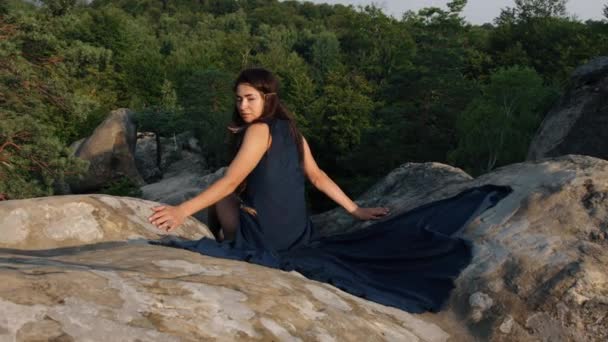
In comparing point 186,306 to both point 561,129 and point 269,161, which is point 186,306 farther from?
point 561,129

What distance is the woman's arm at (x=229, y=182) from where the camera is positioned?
3.37 meters

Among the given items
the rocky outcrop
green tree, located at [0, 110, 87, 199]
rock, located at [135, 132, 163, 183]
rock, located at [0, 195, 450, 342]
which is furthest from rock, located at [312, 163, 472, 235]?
rock, located at [135, 132, 163, 183]

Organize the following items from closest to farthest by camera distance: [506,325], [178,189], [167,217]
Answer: [506,325]
[167,217]
[178,189]

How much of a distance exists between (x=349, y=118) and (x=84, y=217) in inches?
1167

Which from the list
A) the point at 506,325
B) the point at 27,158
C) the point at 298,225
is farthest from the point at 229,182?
the point at 27,158

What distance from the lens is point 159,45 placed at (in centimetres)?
6028

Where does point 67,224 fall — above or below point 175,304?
below

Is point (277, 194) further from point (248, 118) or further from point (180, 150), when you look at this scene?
point (180, 150)

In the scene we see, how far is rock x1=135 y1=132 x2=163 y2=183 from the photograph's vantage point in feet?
112

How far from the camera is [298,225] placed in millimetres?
4008

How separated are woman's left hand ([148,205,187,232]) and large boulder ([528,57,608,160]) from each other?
690 centimetres

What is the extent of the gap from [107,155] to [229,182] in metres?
26.0

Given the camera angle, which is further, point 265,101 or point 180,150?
point 180,150

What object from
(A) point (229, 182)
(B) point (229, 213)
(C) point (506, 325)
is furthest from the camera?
(B) point (229, 213)
